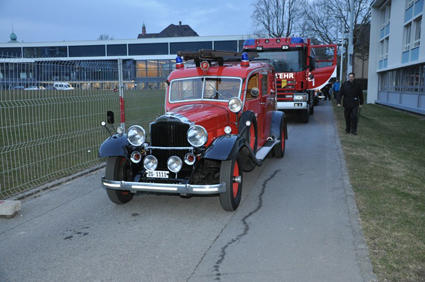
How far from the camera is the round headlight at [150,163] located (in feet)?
17.0

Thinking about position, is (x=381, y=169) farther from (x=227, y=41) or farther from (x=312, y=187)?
(x=227, y=41)

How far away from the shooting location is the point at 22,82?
19.8 ft

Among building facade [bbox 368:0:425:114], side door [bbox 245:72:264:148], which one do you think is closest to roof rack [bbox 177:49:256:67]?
side door [bbox 245:72:264:148]

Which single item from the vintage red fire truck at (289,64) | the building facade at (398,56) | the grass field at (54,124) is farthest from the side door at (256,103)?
the building facade at (398,56)

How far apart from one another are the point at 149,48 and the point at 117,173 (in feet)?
221

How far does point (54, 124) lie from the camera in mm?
7414

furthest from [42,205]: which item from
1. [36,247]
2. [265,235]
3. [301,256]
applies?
[301,256]

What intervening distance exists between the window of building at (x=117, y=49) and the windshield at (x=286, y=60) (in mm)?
60030

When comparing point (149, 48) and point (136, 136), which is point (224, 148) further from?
point (149, 48)

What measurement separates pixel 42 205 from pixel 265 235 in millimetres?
3360

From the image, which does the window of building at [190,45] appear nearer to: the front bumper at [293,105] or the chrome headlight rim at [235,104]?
the front bumper at [293,105]

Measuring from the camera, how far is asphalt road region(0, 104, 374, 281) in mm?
3605

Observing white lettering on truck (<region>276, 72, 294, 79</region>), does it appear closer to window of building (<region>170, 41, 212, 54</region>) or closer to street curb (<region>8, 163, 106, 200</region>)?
street curb (<region>8, 163, 106, 200</region>)

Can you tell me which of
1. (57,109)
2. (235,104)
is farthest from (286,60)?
(57,109)
